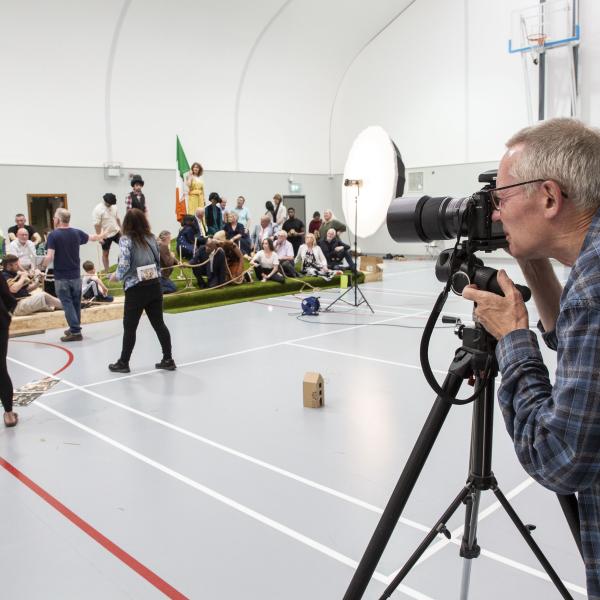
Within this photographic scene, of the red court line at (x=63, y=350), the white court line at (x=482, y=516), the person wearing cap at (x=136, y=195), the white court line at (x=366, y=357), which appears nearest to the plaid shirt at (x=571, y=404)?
the white court line at (x=482, y=516)

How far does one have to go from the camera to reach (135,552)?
121 inches

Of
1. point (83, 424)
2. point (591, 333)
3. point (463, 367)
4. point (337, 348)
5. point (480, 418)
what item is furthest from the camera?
point (337, 348)

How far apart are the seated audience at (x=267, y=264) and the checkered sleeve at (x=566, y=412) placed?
11.6m

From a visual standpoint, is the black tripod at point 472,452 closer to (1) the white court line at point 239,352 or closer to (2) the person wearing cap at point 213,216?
(1) the white court line at point 239,352

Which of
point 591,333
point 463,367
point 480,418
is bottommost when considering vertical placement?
point 480,418

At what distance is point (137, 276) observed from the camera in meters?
6.36

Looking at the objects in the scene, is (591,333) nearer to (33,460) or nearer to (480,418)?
(480,418)

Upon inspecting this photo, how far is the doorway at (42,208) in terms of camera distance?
15852 millimetres

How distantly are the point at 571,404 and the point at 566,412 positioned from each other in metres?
0.02

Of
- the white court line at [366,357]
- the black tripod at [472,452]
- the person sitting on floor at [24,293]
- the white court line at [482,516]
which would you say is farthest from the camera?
the person sitting on floor at [24,293]

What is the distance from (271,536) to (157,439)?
5.74 ft

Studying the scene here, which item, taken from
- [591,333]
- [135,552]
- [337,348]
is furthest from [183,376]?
[591,333]

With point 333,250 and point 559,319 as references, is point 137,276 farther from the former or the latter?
point 333,250

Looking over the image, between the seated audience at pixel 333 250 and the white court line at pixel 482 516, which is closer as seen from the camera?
the white court line at pixel 482 516
